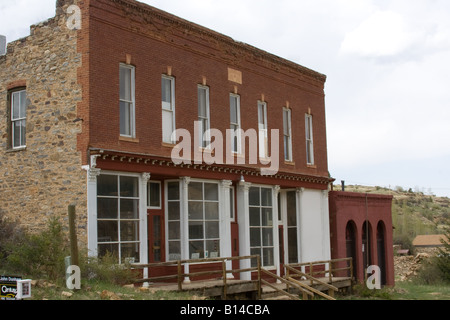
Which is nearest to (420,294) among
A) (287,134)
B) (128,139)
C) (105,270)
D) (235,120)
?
(287,134)

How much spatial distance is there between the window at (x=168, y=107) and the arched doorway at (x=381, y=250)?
56.7 ft

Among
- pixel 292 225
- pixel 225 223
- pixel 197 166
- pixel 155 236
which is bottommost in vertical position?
pixel 155 236

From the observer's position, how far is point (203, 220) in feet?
75.6

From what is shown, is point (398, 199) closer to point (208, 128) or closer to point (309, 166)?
point (309, 166)

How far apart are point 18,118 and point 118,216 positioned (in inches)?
206

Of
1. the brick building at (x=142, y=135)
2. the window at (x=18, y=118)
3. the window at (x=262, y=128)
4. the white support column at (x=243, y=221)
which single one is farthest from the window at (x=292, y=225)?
the window at (x=18, y=118)

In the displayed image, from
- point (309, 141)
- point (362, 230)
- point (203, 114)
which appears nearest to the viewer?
point (203, 114)

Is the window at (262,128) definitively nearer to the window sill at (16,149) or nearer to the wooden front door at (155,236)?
the wooden front door at (155,236)

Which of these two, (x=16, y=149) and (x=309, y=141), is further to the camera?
(x=309, y=141)

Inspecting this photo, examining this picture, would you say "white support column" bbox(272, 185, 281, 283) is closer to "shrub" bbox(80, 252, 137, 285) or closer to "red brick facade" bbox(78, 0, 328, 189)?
"red brick facade" bbox(78, 0, 328, 189)

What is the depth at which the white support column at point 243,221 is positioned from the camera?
25.0m

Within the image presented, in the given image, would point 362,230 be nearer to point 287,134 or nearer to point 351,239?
point 351,239

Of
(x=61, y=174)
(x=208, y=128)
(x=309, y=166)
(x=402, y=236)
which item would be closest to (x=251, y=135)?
(x=208, y=128)

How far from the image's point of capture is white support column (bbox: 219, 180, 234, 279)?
23672 millimetres
